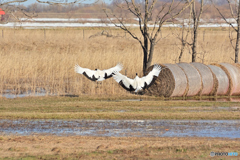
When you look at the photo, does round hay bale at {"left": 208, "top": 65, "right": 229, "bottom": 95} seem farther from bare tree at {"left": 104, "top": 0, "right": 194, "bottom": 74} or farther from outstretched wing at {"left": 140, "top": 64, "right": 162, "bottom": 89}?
bare tree at {"left": 104, "top": 0, "right": 194, "bottom": 74}

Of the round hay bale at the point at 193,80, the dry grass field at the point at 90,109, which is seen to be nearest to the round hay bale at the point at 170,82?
the round hay bale at the point at 193,80

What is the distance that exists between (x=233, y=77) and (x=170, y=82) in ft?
8.49

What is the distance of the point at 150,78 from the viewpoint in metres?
14.3

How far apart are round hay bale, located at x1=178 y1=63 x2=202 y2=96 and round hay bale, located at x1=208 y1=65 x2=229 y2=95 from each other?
72 cm

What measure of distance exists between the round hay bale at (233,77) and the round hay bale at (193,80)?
129 centimetres

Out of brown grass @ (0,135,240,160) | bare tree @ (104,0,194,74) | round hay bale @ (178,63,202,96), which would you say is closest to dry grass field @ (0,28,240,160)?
brown grass @ (0,135,240,160)

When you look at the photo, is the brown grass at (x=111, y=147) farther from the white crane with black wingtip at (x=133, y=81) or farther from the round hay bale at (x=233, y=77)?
the round hay bale at (x=233, y=77)

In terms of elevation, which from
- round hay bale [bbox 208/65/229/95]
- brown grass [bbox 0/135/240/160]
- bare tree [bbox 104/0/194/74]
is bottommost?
brown grass [bbox 0/135/240/160]

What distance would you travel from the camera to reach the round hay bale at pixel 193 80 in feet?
50.3

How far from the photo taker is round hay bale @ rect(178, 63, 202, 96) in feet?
50.3

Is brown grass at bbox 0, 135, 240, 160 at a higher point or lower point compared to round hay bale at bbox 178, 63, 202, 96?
lower

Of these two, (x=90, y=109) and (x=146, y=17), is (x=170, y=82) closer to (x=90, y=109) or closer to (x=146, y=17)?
(x=146, y=17)

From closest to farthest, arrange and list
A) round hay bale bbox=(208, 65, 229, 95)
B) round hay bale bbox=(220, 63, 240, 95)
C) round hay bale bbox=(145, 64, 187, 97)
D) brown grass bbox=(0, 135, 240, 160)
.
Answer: brown grass bbox=(0, 135, 240, 160) < round hay bale bbox=(145, 64, 187, 97) < round hay bale bbox=(208, 65, 229, 95) < round hay bale bbox=(220, 63, 240, 95)

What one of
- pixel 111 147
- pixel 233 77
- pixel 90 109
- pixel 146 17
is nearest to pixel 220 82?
pixel 233 77
